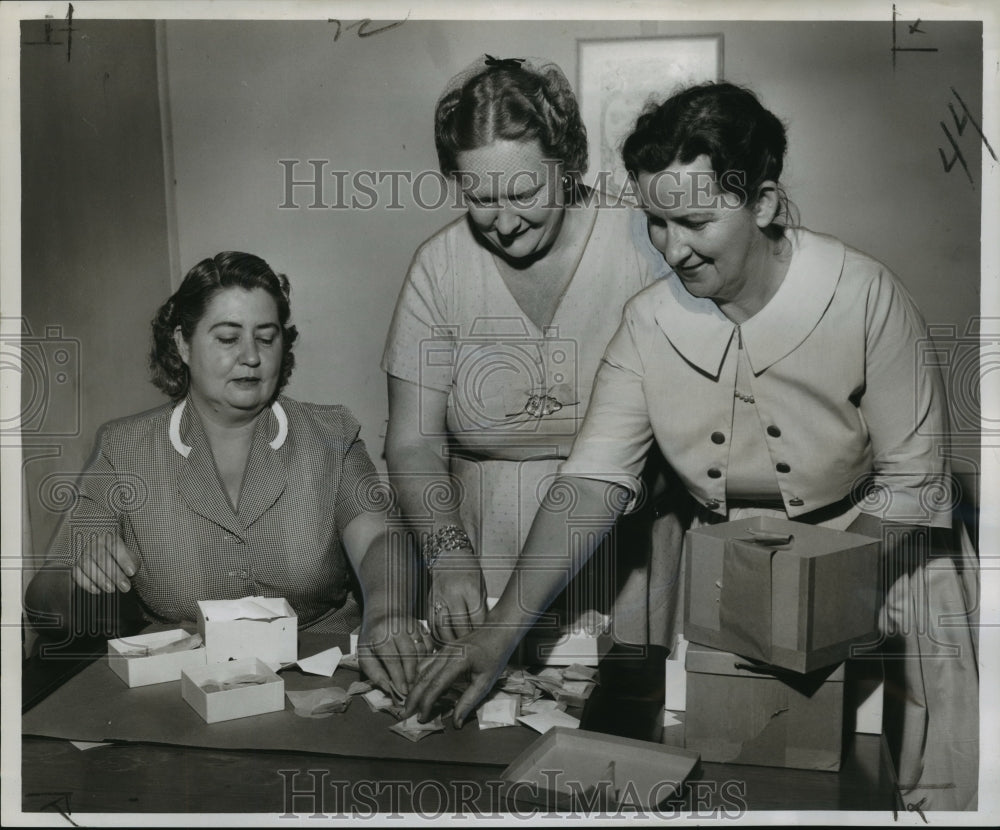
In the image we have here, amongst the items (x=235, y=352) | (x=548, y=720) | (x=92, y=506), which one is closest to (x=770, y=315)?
(x=548, y=720)

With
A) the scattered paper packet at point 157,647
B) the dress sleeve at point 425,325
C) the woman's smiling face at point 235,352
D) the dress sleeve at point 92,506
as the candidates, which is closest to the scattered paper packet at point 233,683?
the scattered paper packet at point 157,647

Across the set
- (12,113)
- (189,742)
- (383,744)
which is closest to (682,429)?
(383,744)

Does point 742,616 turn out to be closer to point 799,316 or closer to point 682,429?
point 682,429

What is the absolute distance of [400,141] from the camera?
291 cm

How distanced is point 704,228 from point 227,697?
1750 millimetres

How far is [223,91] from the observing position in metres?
2.94

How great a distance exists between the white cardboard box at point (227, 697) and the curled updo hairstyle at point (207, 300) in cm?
84

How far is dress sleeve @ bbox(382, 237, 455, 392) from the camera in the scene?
116 inches

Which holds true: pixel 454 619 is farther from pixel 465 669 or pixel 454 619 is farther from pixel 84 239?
pixel 84 239

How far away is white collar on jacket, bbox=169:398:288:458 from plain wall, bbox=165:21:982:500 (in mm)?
90

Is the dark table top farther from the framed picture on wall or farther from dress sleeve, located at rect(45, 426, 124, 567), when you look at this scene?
the framed picture on wall

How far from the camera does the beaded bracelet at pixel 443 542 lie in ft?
9.76

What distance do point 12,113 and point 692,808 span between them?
2706 mm

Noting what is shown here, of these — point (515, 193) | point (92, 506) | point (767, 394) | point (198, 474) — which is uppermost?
point (515, 193)
